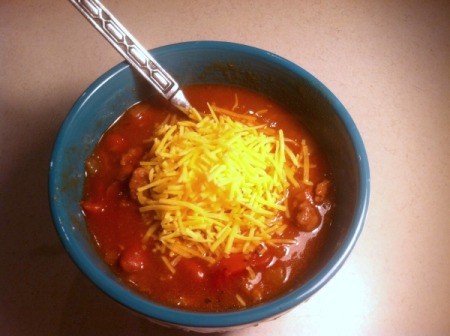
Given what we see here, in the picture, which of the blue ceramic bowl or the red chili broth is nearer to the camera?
the blue ceramic bowl

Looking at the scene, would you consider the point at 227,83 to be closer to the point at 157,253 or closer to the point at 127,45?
the point at 127,45

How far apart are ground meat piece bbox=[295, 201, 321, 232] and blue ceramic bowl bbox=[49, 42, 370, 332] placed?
0.06 metres

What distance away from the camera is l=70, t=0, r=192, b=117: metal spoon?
1.44m

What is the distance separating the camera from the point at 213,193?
4.52ft

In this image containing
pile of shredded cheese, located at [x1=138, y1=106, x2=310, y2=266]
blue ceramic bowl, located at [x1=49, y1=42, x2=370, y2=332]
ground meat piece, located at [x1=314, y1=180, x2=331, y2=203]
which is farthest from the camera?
ground meat piece, located at [x1=314, y1=180, x2=331, y2=203]

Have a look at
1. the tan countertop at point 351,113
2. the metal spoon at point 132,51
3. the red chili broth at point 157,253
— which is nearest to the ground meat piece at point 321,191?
the red chili broth at point 157,253

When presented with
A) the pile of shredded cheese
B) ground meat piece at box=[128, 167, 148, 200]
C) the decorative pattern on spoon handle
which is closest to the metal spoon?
the decorative pattern on spoon handle

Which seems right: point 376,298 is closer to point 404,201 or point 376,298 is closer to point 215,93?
point 404,201

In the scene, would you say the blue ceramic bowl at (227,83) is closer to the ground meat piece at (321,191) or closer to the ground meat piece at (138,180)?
the ground meat piece at (321,191)

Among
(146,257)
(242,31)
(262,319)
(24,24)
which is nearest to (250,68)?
(242,31)

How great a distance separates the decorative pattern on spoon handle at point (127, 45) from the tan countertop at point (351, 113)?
1.50 feet

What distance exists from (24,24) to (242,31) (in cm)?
83

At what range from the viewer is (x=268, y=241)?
142cm

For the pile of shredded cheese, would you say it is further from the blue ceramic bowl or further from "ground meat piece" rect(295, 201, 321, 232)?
the blue ceramic bowl
